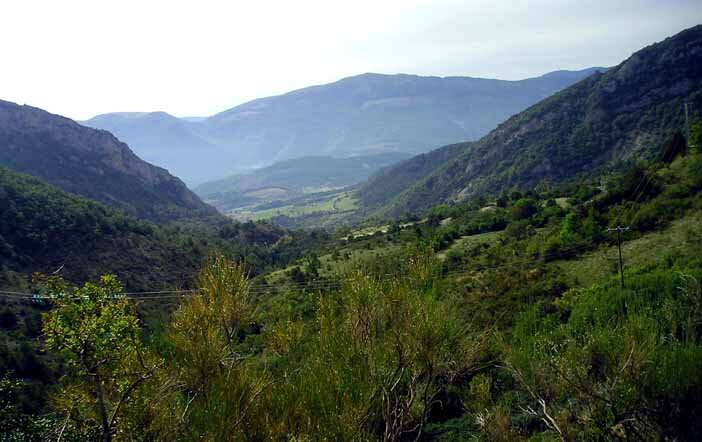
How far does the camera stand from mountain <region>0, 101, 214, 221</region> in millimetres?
94812

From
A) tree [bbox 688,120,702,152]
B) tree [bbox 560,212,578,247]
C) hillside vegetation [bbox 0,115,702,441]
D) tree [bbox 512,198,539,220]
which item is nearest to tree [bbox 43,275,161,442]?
hillside vegetation [bbox 0,115,702,441]

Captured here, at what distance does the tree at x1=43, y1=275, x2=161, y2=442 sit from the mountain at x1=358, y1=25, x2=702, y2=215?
89.2 metres

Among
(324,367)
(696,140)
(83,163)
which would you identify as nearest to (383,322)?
(324,367)

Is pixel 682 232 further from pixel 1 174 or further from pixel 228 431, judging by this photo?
pixel 1 174

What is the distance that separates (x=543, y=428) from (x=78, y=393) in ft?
39.8

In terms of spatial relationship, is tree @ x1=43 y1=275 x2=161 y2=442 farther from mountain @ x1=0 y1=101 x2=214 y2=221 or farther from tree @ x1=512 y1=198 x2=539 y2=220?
mountain @ x1=0 y1=101 x2=214 y2=221

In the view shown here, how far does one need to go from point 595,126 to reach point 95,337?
116 meters

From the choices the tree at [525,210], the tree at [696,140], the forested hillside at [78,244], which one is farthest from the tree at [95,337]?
the tree at [525,210]

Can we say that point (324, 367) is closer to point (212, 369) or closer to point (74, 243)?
point (212, 369)

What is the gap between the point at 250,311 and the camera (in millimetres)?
8797

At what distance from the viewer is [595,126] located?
102 m

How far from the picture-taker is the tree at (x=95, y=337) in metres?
6.21

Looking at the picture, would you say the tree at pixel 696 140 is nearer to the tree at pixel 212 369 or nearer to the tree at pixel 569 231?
the tree at pixel 569 231

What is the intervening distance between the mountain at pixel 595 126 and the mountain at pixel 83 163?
74905 mm
